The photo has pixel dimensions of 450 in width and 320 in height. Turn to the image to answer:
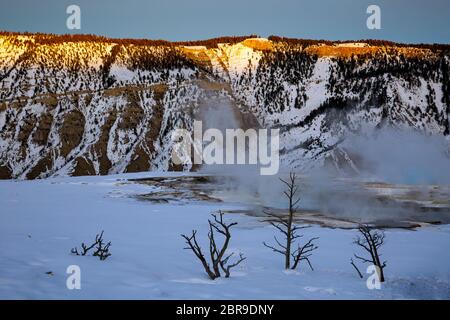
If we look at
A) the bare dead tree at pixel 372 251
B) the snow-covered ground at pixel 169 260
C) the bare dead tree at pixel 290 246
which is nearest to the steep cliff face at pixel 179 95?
the snow-covered ground at pixel 169 260

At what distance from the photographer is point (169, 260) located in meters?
13.0

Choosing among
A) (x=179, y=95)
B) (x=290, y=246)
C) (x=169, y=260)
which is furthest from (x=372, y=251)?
(x=179, y=95)

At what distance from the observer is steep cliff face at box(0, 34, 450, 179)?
6831cm

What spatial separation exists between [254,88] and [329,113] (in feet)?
51.3

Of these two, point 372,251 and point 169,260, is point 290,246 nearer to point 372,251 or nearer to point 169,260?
point 372,251

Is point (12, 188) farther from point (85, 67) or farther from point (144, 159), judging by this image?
point (85, 67)

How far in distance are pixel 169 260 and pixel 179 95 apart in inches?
2700

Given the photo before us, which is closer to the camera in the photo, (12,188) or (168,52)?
(12,188)

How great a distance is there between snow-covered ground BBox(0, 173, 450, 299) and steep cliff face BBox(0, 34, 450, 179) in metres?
42.7

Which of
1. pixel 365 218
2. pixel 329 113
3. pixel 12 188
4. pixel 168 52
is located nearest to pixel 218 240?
pixel 365 218

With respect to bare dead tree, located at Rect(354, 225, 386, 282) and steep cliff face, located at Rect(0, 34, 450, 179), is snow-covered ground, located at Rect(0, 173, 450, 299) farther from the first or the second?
steep cliff face, located at Rect(0, 34, 450, 179)

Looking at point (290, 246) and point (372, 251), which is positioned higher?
point (372, 251)

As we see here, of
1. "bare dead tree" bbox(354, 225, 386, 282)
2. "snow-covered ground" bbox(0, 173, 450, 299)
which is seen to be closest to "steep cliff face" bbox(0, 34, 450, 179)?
"snow-covered ground" bbox(0, 173, 450, 299)

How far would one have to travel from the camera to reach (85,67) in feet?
277
